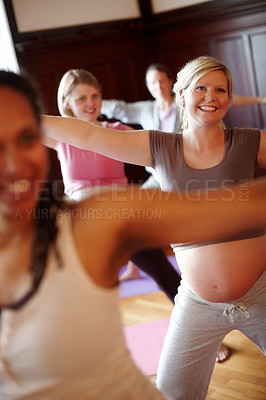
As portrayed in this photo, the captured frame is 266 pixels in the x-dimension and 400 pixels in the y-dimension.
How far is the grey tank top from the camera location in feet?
6.26

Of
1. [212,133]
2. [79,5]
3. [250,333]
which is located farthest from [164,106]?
[250,333]

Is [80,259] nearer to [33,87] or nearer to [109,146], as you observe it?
[33,87]

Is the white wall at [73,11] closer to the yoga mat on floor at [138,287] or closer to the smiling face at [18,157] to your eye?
the yoga mat on floor at [138,287]

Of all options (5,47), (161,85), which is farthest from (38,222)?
(5,47)

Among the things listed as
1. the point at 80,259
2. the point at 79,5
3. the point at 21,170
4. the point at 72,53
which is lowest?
the point at 80,259

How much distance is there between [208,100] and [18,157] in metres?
1.28

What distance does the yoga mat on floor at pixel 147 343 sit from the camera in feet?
8.93

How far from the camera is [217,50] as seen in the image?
4.66 meters

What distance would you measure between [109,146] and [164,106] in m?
2.20

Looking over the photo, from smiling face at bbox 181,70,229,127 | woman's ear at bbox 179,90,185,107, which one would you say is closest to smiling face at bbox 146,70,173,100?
woman's ear at bbox 179,90,185,107

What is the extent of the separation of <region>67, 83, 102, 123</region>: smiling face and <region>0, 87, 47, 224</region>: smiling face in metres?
2.16

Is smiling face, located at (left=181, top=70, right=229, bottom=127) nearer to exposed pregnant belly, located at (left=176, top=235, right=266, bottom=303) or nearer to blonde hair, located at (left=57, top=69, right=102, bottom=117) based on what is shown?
exposed pregnant belly, located at (left=176, top=235, right=266, bottom=303)

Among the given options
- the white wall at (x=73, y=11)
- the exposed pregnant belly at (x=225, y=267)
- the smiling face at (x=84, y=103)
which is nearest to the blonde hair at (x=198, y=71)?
the exposed pregnant belly at (x=225, y=267)

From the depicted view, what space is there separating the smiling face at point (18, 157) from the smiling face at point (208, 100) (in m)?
1.19
